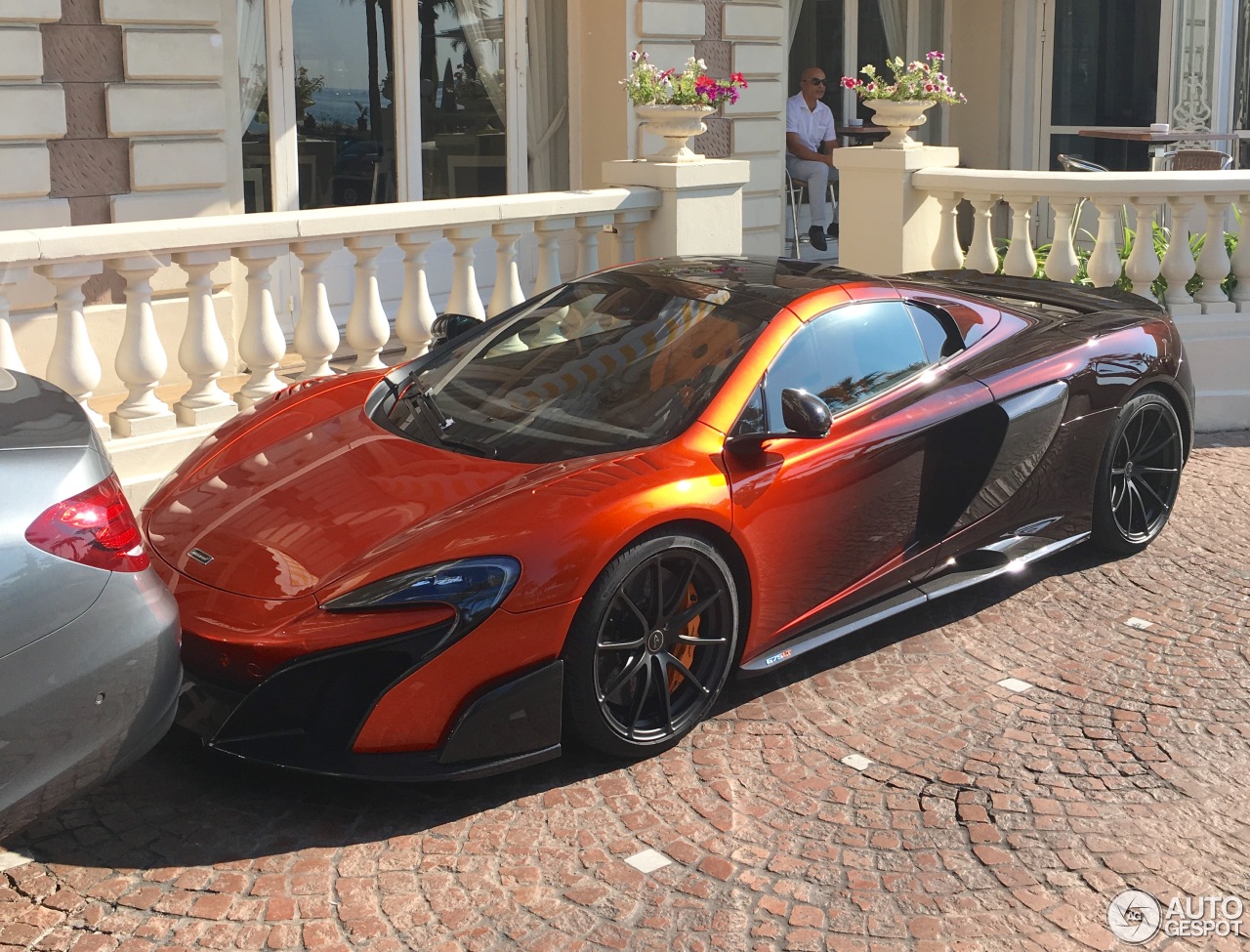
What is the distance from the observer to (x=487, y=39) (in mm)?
12016

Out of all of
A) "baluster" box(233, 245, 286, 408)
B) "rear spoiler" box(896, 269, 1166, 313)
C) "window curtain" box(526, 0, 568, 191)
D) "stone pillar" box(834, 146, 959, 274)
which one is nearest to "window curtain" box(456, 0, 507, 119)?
"window curtain" box(526, 0, 568, 191)

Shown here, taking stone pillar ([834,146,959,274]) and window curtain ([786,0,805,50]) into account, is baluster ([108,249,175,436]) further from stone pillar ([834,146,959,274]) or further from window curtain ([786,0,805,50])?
window curtain ([786,0,805,50])

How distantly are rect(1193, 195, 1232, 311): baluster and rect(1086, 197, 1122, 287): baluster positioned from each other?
1.93 feet

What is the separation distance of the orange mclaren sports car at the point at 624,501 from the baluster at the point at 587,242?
6.89 feet

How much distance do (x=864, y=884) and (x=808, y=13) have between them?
13.3 meters

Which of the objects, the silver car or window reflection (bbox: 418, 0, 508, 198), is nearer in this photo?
the silver car

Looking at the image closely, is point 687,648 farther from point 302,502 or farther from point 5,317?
point 5,317

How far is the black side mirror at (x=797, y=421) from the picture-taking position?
4.68m

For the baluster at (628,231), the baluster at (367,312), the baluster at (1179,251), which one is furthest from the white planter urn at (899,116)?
the baluster at (367,312)

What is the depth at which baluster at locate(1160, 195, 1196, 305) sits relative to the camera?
8.74 m

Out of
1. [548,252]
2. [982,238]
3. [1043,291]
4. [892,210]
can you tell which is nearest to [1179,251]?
[982,238]

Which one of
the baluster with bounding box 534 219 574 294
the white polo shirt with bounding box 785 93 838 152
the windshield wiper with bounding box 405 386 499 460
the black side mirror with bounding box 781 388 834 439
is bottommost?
the windshield wiper with bounding box 405 386 499 460

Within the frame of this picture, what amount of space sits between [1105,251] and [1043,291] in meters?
2.39

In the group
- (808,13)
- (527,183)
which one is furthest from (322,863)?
(808,13)
